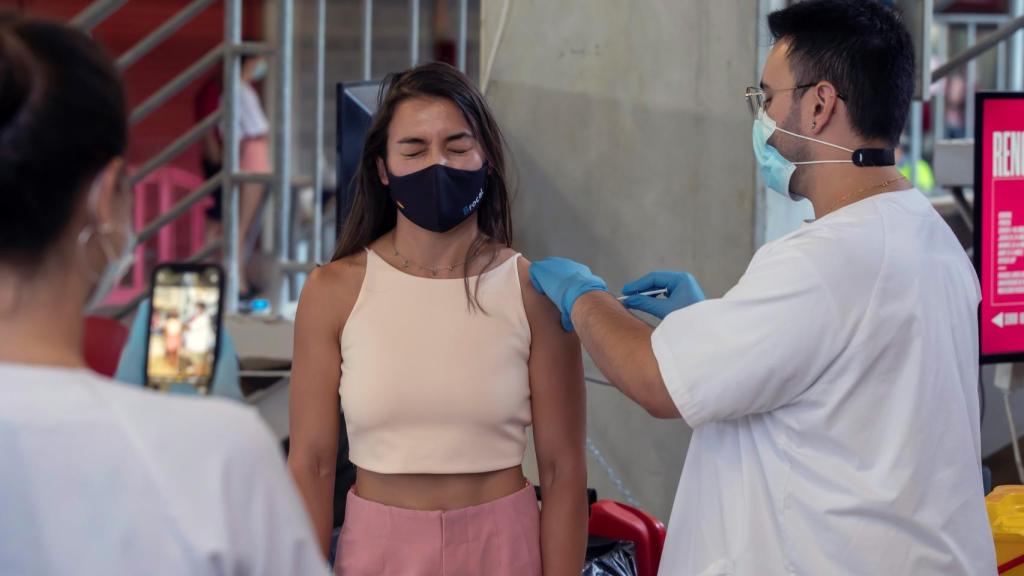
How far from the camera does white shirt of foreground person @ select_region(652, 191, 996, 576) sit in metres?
1.61

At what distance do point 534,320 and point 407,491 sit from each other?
0.33 metres

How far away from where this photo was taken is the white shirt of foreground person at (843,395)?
5.27 feet

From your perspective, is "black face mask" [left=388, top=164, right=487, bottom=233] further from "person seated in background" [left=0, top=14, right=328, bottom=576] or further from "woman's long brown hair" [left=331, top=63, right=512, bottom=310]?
"person seated in background" [left=0, top=14, right=328, bottom=576]

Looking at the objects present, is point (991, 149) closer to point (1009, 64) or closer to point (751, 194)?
point (751, 194)

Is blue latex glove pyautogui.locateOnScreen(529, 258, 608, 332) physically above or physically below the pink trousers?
above

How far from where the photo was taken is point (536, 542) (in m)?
1.96

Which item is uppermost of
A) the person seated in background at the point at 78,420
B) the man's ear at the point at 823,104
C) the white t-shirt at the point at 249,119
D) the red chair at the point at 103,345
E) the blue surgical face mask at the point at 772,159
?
the white t-shirt at the point at 249,119

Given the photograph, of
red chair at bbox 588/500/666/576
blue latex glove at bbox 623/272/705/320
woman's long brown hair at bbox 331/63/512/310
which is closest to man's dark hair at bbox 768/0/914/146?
blue latex glove at bbox 623/272/705/320

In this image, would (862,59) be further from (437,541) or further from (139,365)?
(139,365)

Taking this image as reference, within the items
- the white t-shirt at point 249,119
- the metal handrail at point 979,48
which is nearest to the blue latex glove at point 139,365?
the metal handrail at point 979,48

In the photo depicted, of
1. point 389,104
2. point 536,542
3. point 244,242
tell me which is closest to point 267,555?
point 536,542

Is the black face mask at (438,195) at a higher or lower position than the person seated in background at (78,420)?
higher

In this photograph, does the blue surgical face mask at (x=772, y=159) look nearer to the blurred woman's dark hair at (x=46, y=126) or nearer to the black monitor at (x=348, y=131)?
the black monitor at (x=348, y=131)

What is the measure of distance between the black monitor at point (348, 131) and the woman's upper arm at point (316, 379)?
57cm
